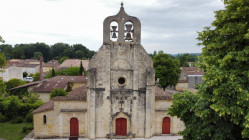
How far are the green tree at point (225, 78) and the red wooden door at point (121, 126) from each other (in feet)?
33.9

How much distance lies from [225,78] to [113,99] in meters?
13.0

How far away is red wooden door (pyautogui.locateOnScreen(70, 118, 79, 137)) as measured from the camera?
69.9 feet

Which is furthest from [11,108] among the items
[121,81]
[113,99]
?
[121,81]

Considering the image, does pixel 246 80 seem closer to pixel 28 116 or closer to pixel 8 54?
pixel 28 116

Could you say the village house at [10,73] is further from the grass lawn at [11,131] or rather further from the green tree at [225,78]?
the green tree at [225,78]

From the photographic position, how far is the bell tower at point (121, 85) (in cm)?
2023

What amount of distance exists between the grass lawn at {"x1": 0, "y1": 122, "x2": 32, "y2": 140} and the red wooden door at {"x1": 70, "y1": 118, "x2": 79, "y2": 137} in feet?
19.7

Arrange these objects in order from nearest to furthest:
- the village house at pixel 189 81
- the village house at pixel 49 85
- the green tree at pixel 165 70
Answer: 1. the village house at pixel 49 85
2. the green tree at pixel 165 70
3. the village house at pixel 189 81

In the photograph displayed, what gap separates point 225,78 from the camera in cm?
959

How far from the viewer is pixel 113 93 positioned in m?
20.7

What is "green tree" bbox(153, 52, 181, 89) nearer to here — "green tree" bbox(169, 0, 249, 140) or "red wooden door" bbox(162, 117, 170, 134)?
"red wooden door" bbox(162, 117, 170, 134)

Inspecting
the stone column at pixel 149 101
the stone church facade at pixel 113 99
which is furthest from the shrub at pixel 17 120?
the stone column at pixel 149 101

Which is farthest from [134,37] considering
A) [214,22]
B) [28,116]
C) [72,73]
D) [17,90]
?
[72,73]

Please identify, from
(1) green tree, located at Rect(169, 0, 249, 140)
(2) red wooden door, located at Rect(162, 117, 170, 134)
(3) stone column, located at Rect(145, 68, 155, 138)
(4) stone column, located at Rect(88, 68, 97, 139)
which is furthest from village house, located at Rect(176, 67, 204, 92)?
(1) green tree, located at Rect(169, 0, 249, 140)
